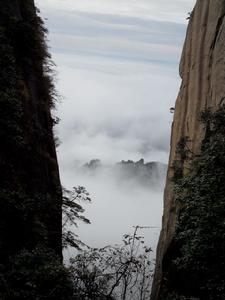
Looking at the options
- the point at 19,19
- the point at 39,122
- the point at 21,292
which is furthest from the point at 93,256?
the point at 19,19

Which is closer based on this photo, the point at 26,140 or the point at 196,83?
the point at 26,140

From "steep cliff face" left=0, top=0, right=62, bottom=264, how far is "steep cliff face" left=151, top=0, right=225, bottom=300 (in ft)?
15.0

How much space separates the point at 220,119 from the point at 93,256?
8.18 meters

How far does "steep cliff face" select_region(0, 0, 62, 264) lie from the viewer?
11.9m

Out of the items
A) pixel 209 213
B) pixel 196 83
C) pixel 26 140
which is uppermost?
pixel 196 83

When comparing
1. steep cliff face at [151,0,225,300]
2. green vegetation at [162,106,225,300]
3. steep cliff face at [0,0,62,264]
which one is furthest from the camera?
steep cliff face at [151,0,225,300]

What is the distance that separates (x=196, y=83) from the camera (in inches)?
730

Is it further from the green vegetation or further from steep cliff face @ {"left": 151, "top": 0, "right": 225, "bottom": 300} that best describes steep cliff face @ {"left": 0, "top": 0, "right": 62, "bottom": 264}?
steep cliff face @ {"left": 151, "top": 0, "right": 225, "bottom": 300}

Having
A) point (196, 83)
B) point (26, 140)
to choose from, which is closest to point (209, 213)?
point (26, 140)

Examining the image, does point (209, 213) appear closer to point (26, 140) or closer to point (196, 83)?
point (26, 140)

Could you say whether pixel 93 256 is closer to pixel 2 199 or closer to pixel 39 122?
pixel 39 122

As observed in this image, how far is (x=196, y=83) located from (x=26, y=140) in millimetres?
7676

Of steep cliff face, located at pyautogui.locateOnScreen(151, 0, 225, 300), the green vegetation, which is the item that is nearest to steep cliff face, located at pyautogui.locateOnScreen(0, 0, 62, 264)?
the green vegetation

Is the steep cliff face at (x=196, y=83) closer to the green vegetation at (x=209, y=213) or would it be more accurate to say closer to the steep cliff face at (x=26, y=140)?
the green vegetation at (x=209, y=213)
